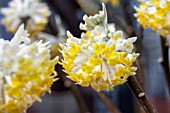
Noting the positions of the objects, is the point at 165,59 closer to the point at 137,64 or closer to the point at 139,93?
the point at 137,64

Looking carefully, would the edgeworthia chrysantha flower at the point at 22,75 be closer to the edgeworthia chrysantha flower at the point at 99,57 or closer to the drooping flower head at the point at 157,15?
the edgeworthia chrysantha flower at the point at 99,57

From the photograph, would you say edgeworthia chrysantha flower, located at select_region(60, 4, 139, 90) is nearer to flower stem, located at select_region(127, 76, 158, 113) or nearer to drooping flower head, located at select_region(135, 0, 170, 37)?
flower stem, located at select_region(127, 76, 158, 113)

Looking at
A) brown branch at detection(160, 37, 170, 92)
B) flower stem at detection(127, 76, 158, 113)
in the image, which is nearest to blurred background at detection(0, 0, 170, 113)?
brown branch at detection(160, 37, 170, 92)

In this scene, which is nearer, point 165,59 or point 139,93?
point 139,93

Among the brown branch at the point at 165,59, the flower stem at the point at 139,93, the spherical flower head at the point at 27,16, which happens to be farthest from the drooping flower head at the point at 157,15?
the spherical flower head at the point at 27,16

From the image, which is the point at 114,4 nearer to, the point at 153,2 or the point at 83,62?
the point at 153,2

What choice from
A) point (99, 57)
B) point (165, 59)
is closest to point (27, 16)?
point (165, 59)
